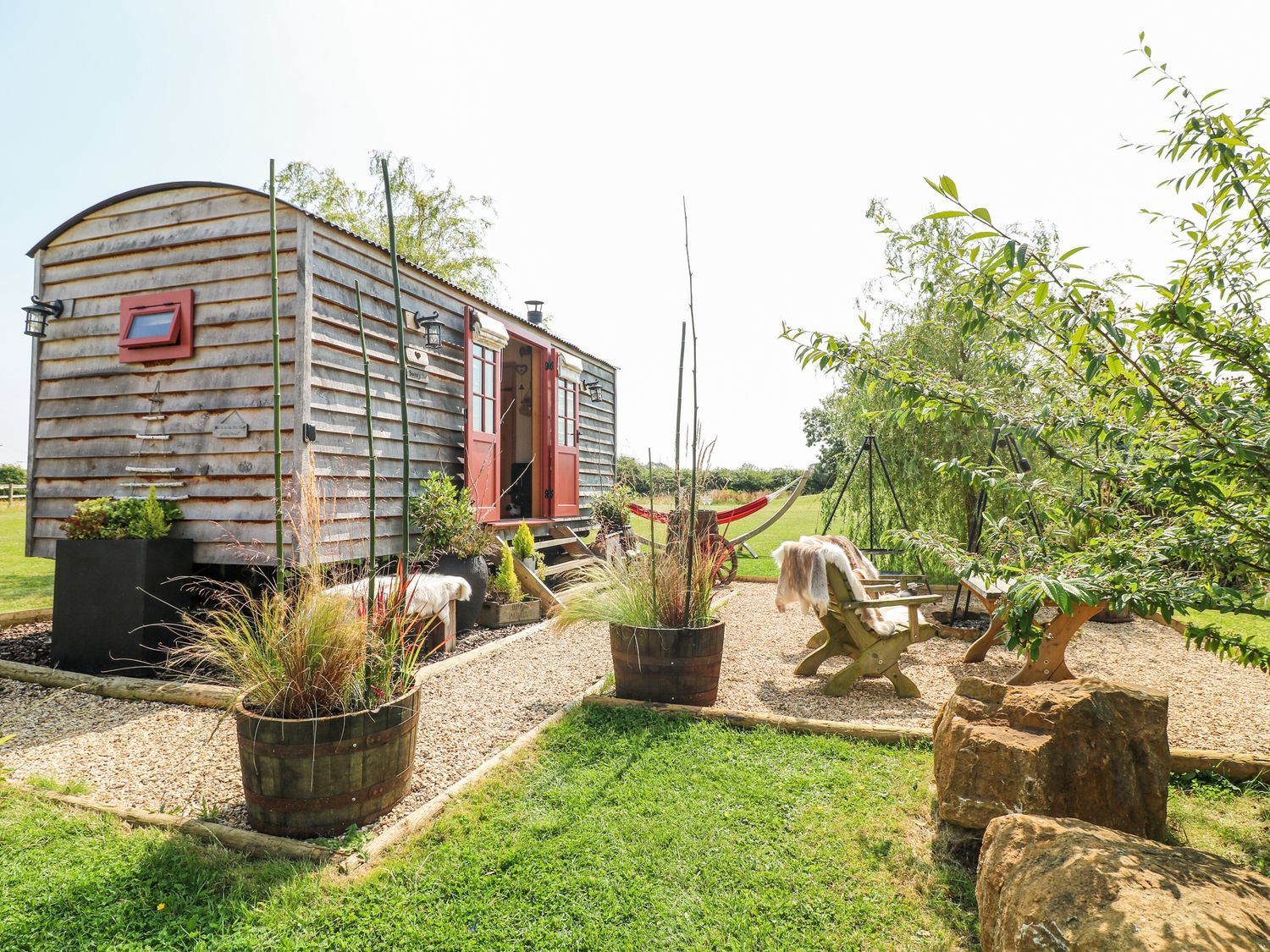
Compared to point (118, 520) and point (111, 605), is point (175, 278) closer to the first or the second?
point (118, 520)

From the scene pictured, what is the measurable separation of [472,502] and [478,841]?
12.7 feet

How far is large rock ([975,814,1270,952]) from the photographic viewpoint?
3.84ft

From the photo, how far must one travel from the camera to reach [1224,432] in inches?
53.2

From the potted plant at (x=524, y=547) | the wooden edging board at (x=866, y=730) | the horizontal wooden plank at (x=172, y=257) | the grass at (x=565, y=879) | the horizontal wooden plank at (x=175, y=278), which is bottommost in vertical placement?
the grass at (x=565, y=879)

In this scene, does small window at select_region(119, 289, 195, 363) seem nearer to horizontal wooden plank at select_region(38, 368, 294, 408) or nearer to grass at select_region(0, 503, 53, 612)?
horizontal wooden plank at select_region(38, 368, 294, 408)

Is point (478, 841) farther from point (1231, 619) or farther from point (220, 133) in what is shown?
point (1231, 619)

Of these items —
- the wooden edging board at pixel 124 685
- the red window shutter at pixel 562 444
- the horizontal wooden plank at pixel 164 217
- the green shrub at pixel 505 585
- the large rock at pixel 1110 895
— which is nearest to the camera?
the large rock at pixel 1110 895

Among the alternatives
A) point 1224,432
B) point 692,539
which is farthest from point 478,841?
point 1224,432

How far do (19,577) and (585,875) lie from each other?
31.2 ft

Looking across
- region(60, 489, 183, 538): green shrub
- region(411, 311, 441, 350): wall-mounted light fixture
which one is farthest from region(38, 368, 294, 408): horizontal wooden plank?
region(411, 311, 441, 350): wall-mounted light fixture

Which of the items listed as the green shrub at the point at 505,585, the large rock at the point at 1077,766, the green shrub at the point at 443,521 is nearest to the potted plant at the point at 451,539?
the green shrub at the point at 443,521

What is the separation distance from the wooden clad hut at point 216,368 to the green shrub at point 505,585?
61 cm

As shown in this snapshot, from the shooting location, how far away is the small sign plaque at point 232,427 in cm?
423

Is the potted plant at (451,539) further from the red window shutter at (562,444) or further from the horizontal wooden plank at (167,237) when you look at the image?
the red window shutter at (562,444)
